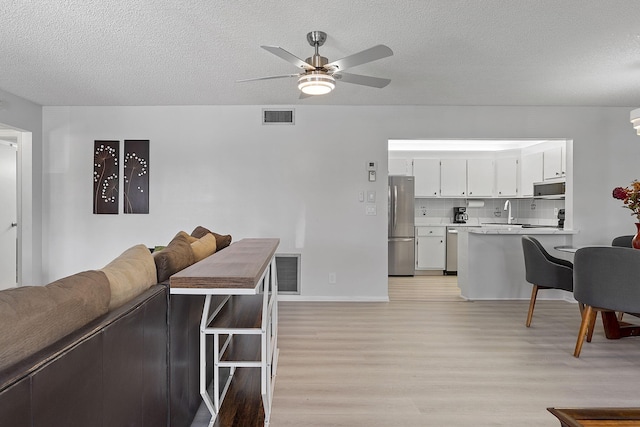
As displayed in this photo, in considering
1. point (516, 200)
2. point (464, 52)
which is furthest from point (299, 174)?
point (516, 200)

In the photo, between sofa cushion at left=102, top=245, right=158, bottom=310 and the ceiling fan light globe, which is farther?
the ceiling fan light globe

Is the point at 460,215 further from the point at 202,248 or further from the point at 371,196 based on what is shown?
the point at 202,248

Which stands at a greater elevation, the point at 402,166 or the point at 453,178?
the point at 402,166

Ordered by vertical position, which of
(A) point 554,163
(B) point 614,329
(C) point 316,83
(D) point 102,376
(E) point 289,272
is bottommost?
(B) point 614,329

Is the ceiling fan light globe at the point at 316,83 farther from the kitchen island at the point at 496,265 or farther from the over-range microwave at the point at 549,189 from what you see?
the over-range microwave at the point at 549,189

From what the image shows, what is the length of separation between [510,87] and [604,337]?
98.9 inches

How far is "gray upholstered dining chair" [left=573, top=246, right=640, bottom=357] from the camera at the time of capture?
2619 mm

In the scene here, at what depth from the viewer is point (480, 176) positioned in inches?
269

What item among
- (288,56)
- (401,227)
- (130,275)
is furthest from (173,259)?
(401,227)

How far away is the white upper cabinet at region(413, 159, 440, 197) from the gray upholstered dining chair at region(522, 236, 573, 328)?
3274mm

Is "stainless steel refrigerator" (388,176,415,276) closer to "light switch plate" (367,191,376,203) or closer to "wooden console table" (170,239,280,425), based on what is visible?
"light switch plate" (367,191,376,203)

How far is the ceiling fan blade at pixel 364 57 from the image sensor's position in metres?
2.33

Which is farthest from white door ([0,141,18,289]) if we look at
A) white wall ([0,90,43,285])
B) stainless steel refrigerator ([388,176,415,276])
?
stainless steel refrigerator ([388,176,415,276])

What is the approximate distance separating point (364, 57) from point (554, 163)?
456cm
